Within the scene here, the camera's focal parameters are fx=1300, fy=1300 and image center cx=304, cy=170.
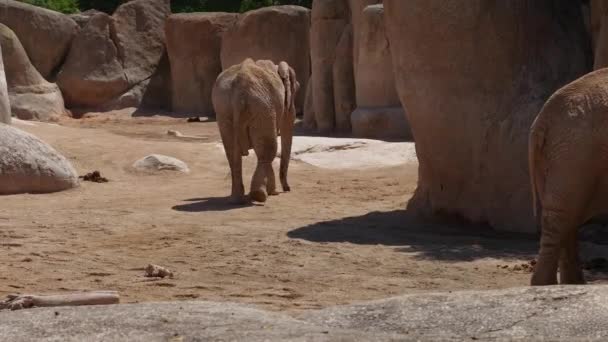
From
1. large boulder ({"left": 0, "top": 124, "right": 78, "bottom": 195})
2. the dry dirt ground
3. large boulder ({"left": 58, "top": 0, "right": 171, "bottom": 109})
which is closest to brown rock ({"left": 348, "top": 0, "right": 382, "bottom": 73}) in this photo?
the dry dirt ground

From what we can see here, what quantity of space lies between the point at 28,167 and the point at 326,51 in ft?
31.2

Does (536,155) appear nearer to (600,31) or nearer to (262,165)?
(600,31)

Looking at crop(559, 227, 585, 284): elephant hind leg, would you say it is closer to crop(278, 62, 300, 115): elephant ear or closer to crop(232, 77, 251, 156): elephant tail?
crop(232, 77, 251, 156): elephant tail

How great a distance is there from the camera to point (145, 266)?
8.91 m

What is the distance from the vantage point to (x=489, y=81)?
Answer: 1100cm

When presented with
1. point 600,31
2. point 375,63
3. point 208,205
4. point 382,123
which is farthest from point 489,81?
point 375,63

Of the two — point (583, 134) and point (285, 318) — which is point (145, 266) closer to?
point (583, 134)

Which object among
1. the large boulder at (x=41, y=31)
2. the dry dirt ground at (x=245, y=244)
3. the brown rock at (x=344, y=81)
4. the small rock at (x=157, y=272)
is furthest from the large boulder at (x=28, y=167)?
the large boulder at (x=41, y=31)

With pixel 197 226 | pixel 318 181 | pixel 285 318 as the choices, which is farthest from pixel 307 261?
pixel 318 181

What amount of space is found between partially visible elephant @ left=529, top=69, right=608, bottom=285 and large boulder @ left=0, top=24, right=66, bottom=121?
16.0 meters

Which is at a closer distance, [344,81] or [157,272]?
[157,272]

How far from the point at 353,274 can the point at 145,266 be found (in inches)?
57.0

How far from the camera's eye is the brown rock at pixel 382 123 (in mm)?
19656

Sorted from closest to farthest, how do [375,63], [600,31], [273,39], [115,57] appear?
[600,31], [375,63], [273,39], [115,57]
